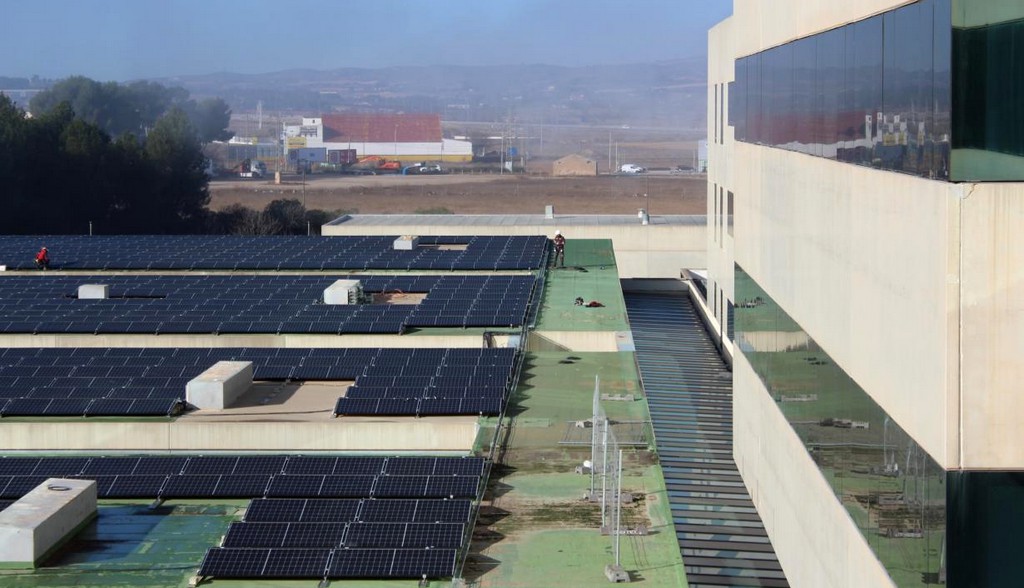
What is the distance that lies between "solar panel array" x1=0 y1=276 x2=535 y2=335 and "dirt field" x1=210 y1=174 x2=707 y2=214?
42.5 meters

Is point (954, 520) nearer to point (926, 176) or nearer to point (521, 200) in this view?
point (926, 176)

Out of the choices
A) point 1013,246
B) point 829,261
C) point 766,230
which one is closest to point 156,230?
point 766,230

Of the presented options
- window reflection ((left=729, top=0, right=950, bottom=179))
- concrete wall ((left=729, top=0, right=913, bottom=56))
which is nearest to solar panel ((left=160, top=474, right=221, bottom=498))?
window reflection ((left=729, top=0, right=950, bottom=179))

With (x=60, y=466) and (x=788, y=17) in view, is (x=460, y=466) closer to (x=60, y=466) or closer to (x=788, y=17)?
(x=60, y=466)

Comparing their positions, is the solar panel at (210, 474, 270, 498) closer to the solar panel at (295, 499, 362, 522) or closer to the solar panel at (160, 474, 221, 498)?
the solar panel at (160, 474, 221, 498)

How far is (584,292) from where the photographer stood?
28766 mm

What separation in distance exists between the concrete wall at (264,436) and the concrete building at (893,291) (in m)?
4.11

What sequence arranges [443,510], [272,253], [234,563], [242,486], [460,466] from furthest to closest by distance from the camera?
[272,253] < [460,466] < [242,486] < [443,510] < [234,563]

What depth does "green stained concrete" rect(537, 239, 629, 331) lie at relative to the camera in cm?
2467

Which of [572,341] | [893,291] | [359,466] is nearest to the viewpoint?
[893,291]

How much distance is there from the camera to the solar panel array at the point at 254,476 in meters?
14.7

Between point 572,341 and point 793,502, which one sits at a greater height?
point 572,341

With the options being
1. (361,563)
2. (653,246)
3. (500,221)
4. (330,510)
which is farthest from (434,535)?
(500,221)

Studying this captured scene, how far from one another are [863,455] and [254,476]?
22.3 ft
